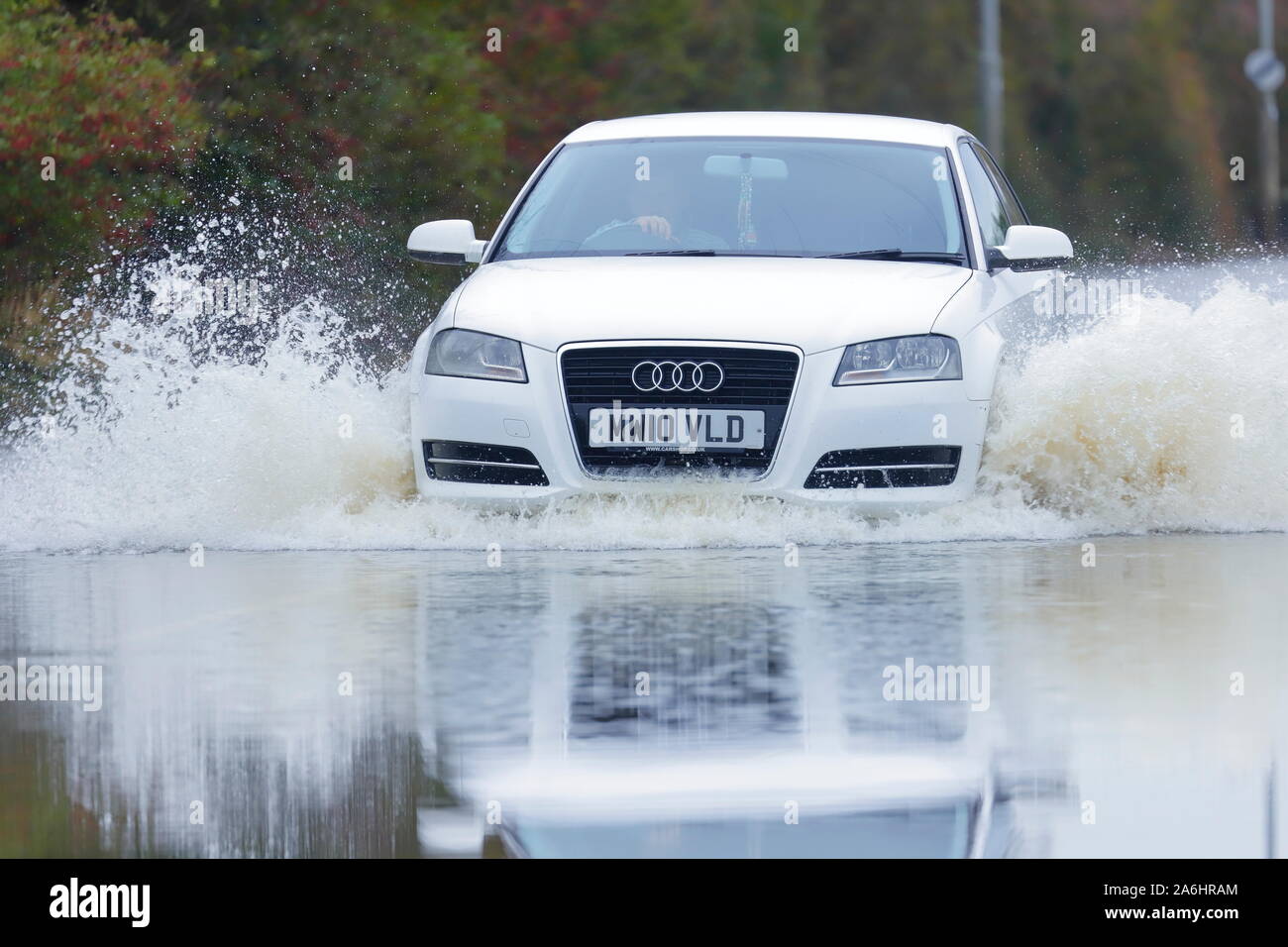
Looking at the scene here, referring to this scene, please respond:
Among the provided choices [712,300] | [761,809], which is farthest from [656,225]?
[761,809]

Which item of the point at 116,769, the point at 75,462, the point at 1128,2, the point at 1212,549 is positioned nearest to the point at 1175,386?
the point at 1212,549

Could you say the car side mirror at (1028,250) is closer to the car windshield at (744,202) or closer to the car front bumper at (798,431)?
the car windshield at (744,202)

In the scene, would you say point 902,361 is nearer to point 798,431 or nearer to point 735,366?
point 798,431

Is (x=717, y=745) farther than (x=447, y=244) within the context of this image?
No

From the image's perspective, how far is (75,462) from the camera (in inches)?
464

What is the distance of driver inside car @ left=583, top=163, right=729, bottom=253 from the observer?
11.2 metres

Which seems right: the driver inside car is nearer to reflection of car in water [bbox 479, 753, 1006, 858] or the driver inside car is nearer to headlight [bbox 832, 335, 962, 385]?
headlight [bbox 832, 335, 962, 385]

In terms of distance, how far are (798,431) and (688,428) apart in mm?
405

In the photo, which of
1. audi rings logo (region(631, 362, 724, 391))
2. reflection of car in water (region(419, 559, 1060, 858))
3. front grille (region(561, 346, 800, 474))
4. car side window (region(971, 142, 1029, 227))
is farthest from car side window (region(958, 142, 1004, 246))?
reflection of car in water (region(419, 559, 1060, 858))

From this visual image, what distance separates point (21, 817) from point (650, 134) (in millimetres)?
6702

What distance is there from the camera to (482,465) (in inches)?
399

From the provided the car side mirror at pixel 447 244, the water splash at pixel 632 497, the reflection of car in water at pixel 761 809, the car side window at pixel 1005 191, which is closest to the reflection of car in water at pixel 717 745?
the reflection of car in water at pixel 761 809

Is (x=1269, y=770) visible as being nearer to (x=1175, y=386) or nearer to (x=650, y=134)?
(x=1175, y=386)

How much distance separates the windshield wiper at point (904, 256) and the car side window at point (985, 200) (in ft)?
1.04
